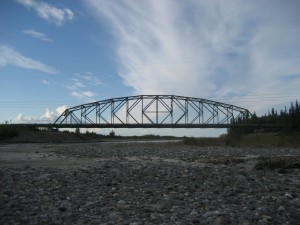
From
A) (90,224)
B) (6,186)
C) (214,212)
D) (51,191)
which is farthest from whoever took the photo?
(6,186)

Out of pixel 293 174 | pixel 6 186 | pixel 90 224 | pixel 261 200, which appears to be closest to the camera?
pixel 90 224

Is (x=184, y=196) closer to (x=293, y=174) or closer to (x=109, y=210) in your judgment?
(x=109, y=210)

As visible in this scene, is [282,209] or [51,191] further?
A: [51,191]

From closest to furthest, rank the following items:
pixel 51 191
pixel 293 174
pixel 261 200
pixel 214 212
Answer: pixel 214 212, pixel 261 200, pixel 51 191, pixel 293 174

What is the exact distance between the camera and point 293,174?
19.5 meters

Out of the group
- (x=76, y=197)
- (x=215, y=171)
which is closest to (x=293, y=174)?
(x=215, y=171)

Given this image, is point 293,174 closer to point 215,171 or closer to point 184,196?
point 215,171

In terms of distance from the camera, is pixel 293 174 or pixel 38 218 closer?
pixel 38 218

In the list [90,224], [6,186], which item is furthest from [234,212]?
[6,186]

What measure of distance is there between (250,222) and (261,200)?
267 centimetres

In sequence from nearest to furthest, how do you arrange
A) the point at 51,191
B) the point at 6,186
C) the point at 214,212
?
the point at 214,212
the point at 51,191
the point at 6,186

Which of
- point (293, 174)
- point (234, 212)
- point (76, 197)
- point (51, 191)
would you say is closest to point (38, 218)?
point (76, 197)

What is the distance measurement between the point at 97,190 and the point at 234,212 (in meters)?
5.21

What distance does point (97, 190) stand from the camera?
14.8 metres
